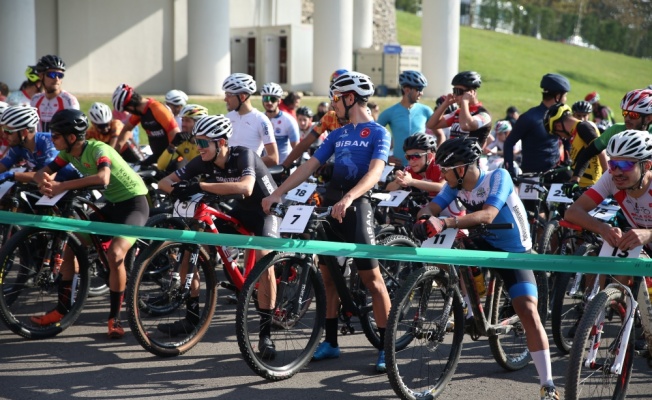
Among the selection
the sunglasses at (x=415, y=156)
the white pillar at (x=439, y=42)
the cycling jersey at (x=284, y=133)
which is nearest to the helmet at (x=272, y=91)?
the cycling jersey at (x=284, y=133)

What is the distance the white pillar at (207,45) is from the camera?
29.8 m

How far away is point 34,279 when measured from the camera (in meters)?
7.67

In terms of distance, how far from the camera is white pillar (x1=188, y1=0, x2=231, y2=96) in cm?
2977

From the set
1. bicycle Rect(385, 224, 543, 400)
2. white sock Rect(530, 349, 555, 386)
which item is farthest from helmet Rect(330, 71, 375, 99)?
white sock Rect(530, 349, 555, 386)

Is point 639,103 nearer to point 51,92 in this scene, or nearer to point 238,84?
point 238,84

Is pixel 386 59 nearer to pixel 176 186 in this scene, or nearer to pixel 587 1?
pixel 176 186

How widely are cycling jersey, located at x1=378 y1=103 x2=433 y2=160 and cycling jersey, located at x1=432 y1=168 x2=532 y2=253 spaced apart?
4764 millimetres

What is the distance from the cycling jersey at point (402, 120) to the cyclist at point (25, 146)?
13.3ft

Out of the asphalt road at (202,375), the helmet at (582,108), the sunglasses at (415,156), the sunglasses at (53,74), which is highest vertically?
the sunglasses at (53,74)

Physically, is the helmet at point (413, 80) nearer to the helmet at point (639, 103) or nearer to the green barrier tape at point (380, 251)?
the helmet at point (639, 103)

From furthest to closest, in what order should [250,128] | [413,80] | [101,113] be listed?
[413,80] → [101,113] → [250,128]

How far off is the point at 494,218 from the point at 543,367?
1060 mm

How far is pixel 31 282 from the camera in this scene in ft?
25.2

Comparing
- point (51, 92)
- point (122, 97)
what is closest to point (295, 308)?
point (122, 97)
